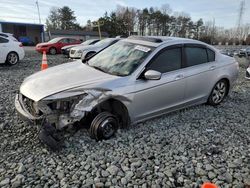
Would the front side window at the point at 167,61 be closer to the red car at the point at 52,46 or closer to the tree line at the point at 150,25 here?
the red car at the point at 52,46

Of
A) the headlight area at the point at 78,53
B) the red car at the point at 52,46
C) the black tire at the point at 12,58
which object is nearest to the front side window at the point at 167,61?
the black tire at the point at 12,58

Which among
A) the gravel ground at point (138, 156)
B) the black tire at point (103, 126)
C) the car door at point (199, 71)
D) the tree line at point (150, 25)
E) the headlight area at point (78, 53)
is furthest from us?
the tree line at point (150, 25)

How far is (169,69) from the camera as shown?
15.0 feet

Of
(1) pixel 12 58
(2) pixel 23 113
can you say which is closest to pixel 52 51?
(1) pixel 12 58

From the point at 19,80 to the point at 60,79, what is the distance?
16.4 feet

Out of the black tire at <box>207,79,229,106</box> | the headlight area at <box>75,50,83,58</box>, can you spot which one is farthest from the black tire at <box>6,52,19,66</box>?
the black tire at <box>207,79,229,106</box>

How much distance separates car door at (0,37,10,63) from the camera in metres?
10.6

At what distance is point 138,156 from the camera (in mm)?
3510

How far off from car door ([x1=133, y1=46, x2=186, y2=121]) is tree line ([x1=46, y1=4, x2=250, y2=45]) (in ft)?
189

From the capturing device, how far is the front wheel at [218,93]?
5654mm

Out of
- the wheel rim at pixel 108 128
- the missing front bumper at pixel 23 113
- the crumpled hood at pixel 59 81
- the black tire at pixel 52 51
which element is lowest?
the wheel rim at pixel 108 128

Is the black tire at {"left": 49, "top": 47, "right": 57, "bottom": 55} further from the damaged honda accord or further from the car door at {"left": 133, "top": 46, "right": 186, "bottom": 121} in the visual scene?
the car door at {"left": 133, "top": 46, "right": 186, "bottom": 121}

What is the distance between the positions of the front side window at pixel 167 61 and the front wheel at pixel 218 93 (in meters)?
1.44

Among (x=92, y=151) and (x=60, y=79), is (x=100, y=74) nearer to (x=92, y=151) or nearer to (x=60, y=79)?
(x=60, y=79)
